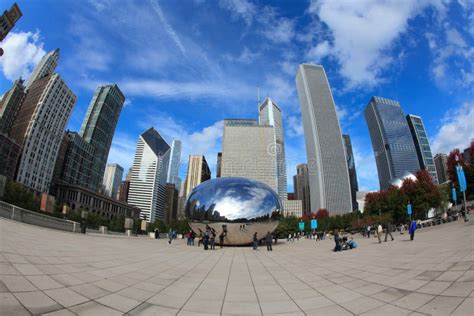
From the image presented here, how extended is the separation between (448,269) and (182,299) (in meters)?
7.18

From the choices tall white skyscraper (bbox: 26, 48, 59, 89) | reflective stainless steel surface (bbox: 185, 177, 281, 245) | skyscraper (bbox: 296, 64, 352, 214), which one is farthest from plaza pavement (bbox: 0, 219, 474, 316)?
tall white skyscraper (bbox: 26, 48, 59, 89)

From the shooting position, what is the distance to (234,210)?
76.5ft

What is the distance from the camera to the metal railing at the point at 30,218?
17.8 metres

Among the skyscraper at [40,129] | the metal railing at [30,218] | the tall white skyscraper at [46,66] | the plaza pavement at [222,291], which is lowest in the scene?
the plaza pavement at [222,291]

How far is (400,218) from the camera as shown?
56906 mm

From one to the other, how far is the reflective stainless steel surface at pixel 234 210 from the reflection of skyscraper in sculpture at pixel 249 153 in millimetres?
134454

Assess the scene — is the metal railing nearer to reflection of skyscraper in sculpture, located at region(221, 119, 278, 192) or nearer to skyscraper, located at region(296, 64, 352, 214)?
reflection of skyscraper in sculpture, located at region(221, 119, 278, 192)

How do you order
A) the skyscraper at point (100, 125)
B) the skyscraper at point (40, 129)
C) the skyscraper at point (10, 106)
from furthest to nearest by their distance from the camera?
the skyscraper at point (100, 125)
the skyscraper at point (10, 106)
the skyscraper at point (40, 129)

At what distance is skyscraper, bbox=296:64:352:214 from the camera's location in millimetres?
165125

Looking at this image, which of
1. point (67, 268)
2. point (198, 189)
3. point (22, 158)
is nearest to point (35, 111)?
point (22, 158)

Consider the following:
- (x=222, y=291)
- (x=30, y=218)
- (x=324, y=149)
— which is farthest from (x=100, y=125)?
(x=222, y=291)

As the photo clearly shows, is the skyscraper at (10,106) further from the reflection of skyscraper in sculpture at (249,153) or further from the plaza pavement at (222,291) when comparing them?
the plaza pavement at (222,291)

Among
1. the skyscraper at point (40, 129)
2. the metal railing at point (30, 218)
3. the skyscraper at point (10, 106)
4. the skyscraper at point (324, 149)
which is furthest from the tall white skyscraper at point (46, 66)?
the skyscraper at point (324, 149)

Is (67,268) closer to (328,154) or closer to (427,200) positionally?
(427,200)
